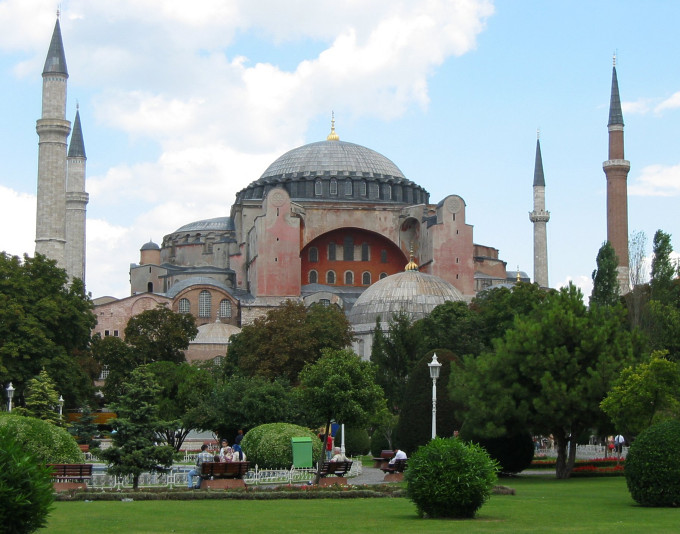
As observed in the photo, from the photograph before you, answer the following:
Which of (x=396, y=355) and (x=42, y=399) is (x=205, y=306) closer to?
(x=396, y=355)

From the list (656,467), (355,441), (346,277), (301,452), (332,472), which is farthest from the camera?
(346,277)

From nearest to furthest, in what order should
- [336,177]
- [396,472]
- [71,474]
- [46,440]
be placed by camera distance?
[71,474] → [46,440] → [396,472] → [336,177]

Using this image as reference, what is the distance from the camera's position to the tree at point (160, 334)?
49469 mm

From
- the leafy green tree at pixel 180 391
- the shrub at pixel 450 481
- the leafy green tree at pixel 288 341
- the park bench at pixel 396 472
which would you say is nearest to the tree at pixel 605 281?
the leafy green tree at pixel 288 341

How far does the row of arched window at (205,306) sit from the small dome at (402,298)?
8070 millimetres

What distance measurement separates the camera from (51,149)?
48469mm

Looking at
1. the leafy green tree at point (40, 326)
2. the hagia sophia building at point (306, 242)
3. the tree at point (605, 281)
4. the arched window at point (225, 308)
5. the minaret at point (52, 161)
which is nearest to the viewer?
the leafy green tree at point (40, 326)

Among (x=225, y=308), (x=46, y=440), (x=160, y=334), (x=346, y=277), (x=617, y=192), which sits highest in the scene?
(x=617, y=192)

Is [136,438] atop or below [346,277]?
below

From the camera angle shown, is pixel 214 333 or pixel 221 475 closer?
pixel 221 475

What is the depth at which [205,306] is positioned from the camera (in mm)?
59312

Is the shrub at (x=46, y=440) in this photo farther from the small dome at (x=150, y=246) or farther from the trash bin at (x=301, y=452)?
the small dome at (x=150, y=246)

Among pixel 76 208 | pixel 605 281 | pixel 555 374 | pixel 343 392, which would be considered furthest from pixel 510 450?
pixel 76 208

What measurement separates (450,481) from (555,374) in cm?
1030
